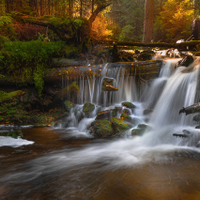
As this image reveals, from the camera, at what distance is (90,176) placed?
3.99 meters

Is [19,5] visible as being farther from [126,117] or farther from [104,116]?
[126,117]

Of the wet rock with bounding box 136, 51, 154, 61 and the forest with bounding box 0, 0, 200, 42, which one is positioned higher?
the forest with bounding box 0, 0, 200, 42

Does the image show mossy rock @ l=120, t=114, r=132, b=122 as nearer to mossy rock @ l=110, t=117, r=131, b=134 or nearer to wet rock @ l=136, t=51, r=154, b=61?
mossy rock @ l=110, t=117, r=131, b=134

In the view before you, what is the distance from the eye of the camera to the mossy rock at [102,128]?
6.64 meters

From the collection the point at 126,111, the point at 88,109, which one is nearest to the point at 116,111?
the point at 126,111

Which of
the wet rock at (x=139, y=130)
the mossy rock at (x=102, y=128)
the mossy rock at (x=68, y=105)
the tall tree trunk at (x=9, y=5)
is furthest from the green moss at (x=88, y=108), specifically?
the tall tree trunk at (x=9, y=5)

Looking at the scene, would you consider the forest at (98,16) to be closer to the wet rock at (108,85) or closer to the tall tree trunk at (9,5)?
the tall tree trunk at (9,5)

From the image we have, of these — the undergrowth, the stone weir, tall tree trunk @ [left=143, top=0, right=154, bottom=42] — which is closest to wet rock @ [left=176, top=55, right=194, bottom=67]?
the stone weir

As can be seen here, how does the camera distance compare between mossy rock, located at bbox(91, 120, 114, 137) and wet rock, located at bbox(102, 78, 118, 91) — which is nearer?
mossy rock, located at bbox(91, 120, 114, 137)

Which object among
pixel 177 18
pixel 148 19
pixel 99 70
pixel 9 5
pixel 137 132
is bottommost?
pixel 137 132

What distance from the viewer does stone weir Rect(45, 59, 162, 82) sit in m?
8.92

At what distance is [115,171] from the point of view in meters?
4.22

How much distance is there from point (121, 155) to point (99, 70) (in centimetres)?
540

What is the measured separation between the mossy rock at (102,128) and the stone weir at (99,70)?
328 centimetres
